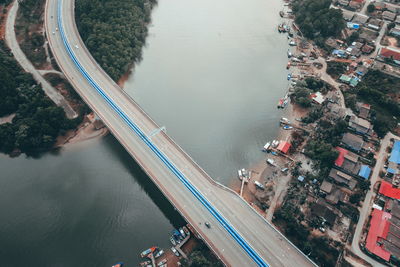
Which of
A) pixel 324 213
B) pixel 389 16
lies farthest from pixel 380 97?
pixel 389 16

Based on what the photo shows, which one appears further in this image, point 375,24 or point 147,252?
point 375,24

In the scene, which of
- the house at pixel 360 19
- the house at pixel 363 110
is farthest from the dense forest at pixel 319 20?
the house at pixel 363 110

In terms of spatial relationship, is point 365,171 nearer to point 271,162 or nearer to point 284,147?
point 284,147

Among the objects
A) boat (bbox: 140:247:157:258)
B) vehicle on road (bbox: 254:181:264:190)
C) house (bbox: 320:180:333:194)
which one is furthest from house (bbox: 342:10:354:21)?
boat (bbox: 140:247:157:258)

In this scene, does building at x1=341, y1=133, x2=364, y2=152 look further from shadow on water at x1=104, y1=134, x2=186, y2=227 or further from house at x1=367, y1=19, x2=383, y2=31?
house at x1=367, y1=19, x2=383, y2=31

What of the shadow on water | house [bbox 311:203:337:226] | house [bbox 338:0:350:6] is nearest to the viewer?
house [bbox 311:203:337:226]

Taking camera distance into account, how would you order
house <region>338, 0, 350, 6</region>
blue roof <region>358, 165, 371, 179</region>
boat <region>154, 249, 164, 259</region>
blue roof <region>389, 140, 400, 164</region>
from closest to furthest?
1. boat <region>154, 249, 164, 259</region>
2. blue roof <region>358, 165, 371, 179</region>
3. blue roof <region>389, 140, 400, 164</region>
4. house <region>338, 0, 350, 6</region>

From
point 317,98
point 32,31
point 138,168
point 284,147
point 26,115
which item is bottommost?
point 26,115

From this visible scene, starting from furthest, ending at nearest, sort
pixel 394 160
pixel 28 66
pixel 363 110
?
1. pixel 28 66
2. pixel 363 110
3. pixel 394 160
